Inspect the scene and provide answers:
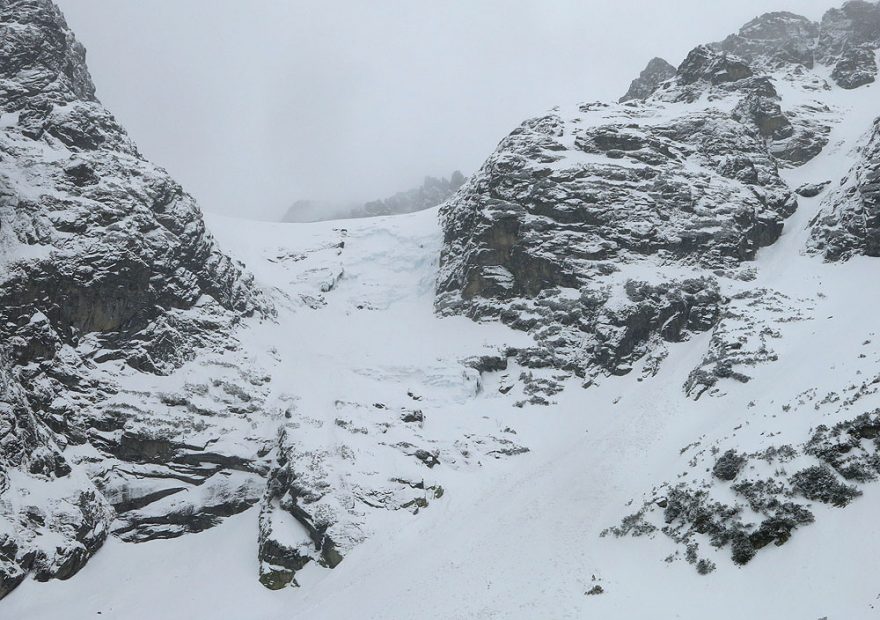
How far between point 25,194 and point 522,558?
41.4m

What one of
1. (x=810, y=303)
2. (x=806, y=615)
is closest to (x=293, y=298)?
(x=810, y=303)

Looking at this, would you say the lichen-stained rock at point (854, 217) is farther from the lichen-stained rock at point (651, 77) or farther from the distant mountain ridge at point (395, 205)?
the distant mountain ridge at point (395, 205)

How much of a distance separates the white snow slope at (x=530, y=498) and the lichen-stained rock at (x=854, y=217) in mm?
1580

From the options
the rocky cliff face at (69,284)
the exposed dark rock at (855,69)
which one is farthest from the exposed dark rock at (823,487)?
the exposed dark rock at (855,69)

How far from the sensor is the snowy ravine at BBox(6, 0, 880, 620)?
24.6 metres

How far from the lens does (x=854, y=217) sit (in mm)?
48375

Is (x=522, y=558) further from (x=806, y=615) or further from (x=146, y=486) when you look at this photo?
(x=146, y=486)

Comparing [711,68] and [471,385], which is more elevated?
[711,68]

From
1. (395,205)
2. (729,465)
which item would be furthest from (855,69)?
(729,465)

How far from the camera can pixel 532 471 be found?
38344mm

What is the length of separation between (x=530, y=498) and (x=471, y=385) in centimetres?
1496

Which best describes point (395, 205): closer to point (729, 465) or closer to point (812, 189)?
point (812, 189)

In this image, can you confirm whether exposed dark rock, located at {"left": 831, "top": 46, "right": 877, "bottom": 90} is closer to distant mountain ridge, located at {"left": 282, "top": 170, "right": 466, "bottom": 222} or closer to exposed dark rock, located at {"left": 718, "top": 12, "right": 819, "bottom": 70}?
exposed dark rock, located at {"left": 718, "top": 12, "right": 819, "bottom": 70}

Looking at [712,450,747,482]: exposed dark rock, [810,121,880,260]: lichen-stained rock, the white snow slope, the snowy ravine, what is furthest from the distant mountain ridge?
[712,450,747,482]: exposed dark rock
